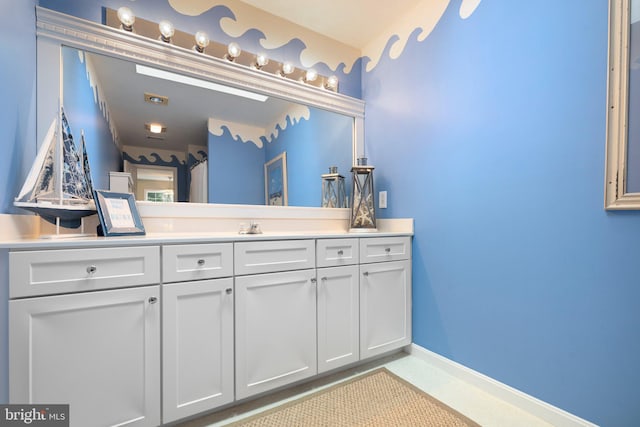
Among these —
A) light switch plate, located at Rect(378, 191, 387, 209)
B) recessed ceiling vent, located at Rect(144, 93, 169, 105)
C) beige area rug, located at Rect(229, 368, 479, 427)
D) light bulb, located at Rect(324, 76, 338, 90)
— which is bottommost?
beige area rug, located at Rect(229, 368, 479, 427)

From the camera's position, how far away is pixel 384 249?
1758mm

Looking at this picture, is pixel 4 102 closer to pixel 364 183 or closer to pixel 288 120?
pixel 288 120

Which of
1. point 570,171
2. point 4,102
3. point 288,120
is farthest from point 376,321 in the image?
point 4,102

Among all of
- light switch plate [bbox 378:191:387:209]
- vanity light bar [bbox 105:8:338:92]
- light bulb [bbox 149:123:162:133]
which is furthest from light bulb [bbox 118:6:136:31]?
light switch plate [bbox 378:191:387:209]

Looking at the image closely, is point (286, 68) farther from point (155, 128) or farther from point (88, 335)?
point (88, 335)

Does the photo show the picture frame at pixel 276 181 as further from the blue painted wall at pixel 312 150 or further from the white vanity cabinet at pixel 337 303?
the white vanity cabinet at pixel 337 303

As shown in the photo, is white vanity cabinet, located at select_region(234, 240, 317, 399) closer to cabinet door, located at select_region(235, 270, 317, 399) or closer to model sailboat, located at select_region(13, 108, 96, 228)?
cabinet door, located at select_region(235, 270, 317, 399)

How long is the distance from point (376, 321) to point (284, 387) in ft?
2.12

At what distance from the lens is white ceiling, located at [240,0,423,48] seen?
1.85m

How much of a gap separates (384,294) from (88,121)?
1925 millimetres

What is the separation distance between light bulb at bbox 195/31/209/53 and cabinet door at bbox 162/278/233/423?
4.61 feet

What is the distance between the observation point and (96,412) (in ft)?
3.29

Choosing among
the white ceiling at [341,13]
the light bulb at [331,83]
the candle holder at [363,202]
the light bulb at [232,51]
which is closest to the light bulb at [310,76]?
the light bulb at [331,83]

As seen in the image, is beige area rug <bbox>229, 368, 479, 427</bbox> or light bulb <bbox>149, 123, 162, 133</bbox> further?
light bulb <bbox>149, 123, 162, 133</bbox>
